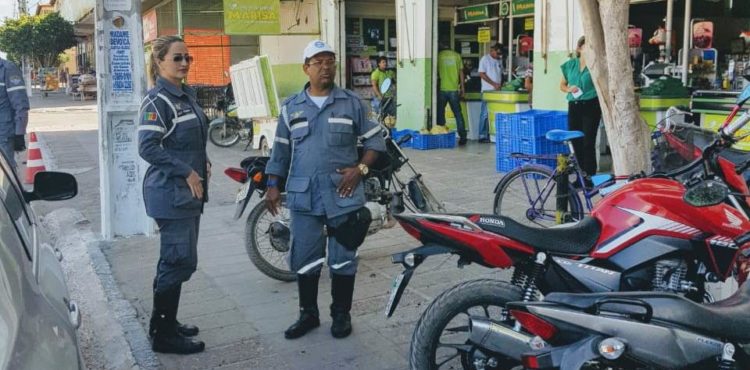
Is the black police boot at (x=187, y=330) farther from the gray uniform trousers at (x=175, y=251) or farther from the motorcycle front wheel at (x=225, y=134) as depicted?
the motorcycle front wheel at (x=225, y=134)

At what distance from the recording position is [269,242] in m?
5.80

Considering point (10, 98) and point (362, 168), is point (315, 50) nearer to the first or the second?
point (362, 168)

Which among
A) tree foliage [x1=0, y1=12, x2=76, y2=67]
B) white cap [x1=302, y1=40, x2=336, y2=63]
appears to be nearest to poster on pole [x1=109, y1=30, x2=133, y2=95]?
white cap [x1=302, y1=40, x2=336, y2=63]

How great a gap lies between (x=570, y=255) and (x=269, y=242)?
292 centimetres

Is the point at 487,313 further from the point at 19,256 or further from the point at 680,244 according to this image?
the point at 19,256

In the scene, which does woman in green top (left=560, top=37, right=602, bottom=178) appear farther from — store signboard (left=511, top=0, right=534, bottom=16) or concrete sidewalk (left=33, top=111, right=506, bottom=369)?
store signboard (left=511, top=0, right=534, bottom=16)

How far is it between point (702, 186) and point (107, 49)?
218 inches

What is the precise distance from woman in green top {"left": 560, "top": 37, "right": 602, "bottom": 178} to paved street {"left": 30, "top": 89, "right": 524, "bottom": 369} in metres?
1.34

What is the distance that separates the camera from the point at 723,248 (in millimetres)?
3428

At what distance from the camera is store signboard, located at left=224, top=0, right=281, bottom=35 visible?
15117 millimetres

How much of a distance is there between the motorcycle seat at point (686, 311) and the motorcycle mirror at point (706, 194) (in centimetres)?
45

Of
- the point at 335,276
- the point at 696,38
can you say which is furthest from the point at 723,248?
the point at 696,38

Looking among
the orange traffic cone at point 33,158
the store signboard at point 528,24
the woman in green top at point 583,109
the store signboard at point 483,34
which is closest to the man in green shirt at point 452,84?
the store signboard at point 528,24

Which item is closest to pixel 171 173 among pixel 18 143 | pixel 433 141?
pixel 18 143
